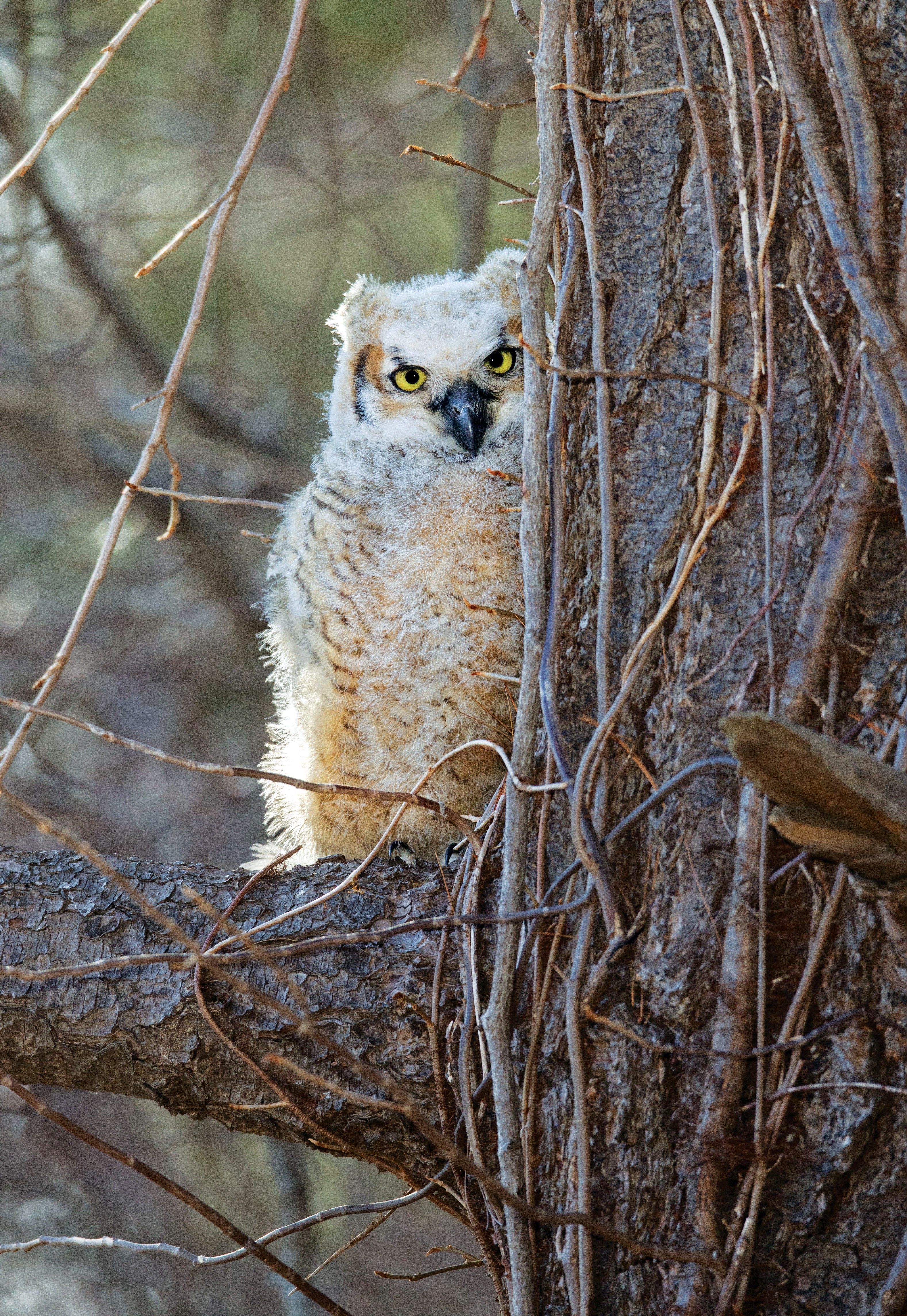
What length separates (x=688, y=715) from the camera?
1487mm

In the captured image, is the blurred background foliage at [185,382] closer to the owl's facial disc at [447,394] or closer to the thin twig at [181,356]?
the owl's facial disc at [447,394]

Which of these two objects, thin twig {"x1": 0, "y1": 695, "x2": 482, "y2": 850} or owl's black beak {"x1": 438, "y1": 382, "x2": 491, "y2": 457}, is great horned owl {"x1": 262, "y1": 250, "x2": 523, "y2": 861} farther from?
thin twig {"x1": 0, "y1": 695, "x2": 482, "y2": 850}

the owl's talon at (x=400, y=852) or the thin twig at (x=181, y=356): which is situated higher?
the thin twig at (x=181, y=356)

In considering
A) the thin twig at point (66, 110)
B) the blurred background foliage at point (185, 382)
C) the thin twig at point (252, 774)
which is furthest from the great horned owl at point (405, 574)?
the blurred background foliage at point (185, 382)

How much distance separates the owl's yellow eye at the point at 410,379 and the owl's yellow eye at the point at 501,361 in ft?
0.46

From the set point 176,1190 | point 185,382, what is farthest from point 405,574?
point 185,382

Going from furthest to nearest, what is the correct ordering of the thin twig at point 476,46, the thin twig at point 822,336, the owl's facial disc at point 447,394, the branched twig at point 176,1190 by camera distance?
the owl's facial disc at point 447,394, the thin twig at point 476,46, the thin twig at point 822,336, the branched twig at point 176,1190

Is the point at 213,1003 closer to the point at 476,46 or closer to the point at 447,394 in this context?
the point at 447,394

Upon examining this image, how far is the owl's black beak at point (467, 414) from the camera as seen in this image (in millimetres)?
2387

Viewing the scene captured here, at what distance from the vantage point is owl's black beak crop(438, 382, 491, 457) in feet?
7.83

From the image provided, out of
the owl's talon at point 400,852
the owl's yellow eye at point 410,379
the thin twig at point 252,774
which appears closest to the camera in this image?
the thin twig at point 252,774

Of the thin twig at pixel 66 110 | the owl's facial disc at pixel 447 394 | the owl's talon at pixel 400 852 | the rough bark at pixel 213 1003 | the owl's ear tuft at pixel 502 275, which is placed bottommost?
the rough bark at pixel 213 1003

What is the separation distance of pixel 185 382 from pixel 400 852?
259cm

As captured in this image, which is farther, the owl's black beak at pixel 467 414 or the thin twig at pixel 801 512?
the owl's black beak at pixel 467 414
